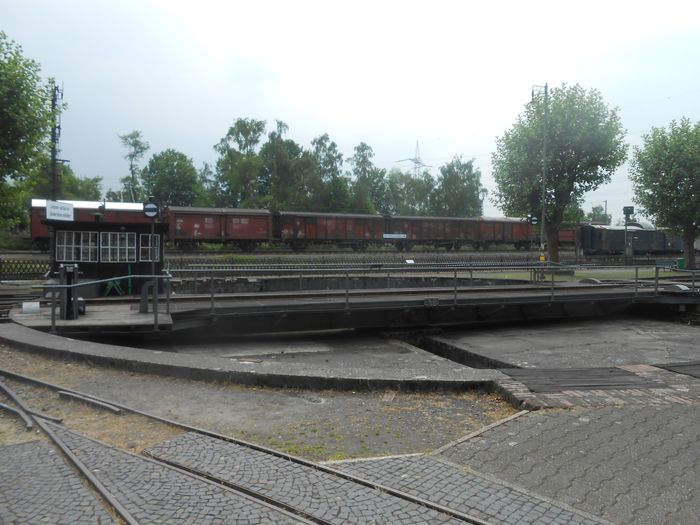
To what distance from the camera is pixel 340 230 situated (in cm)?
4047

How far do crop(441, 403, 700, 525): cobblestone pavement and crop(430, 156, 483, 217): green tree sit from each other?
73.2 m

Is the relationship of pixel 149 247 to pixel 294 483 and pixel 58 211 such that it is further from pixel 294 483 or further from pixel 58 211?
pixel 294 483

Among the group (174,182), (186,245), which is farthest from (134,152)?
(186,245)

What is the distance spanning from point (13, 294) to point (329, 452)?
14.3 metres

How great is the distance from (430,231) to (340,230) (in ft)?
28.3

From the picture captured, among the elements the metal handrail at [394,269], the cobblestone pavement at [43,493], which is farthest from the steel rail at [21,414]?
the metal handrail at [394,269]

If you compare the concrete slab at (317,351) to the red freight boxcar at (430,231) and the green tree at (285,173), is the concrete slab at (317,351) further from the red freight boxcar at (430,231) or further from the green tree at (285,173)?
the green tree at (285,173)

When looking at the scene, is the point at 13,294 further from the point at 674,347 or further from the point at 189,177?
the point at 189,177

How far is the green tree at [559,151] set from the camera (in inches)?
1019

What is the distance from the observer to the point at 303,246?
39812 millimetres

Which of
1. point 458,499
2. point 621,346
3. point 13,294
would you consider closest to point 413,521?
point 458,499

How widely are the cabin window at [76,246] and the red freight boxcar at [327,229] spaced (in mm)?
24719

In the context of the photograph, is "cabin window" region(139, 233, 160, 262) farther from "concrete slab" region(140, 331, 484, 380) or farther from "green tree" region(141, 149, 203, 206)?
"green tree" region(141, 149, 203, 206)

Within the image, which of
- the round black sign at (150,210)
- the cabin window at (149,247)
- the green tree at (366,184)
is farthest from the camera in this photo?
the green tree at (366,184)
